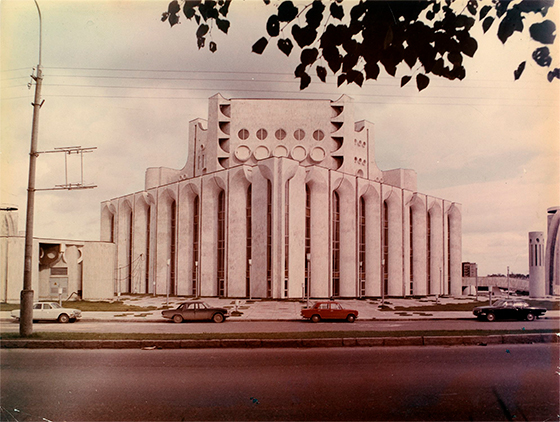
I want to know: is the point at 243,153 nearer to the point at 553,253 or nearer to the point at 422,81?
the point at 553,253

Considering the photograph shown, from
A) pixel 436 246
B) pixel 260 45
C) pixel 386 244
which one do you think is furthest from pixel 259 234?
pixel 260 45

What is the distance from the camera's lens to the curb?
12.4 meters

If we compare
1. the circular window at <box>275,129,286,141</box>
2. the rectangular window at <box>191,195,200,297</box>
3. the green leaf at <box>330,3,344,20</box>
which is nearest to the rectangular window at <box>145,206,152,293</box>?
the rectangular window at <box>191,195,200,297</box>

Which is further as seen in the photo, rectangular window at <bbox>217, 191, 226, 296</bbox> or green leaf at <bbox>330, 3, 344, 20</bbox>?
rectangular window at <bbox>217, 191, 226, 296</bbox>

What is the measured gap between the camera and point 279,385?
822cm

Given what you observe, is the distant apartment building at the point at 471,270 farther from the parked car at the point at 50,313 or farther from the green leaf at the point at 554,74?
the green leaf at the point at 554,74

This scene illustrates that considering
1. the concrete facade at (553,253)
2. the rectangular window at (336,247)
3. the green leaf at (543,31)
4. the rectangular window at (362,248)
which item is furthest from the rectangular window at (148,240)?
the green leaf at (543,31)

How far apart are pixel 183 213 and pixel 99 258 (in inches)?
666

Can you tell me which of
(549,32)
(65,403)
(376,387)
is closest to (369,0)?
(549,32)

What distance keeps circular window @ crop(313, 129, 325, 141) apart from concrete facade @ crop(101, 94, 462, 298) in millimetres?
126

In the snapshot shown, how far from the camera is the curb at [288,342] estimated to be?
12.4 metres

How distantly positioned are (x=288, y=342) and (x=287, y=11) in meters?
9.74

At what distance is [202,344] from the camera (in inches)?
503

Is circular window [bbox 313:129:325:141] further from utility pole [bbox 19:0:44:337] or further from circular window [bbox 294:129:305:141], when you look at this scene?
utility pole [bbox 19:0:44:337]
